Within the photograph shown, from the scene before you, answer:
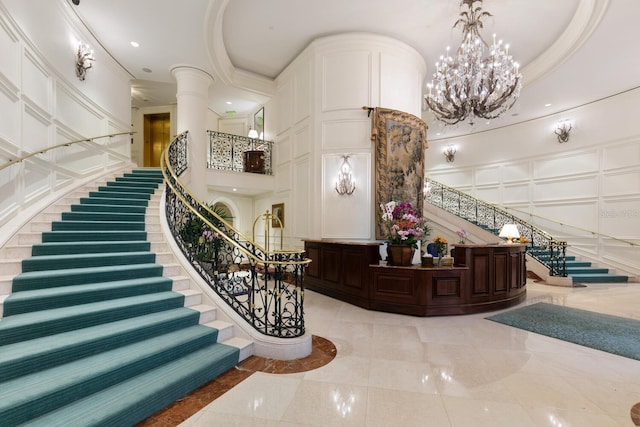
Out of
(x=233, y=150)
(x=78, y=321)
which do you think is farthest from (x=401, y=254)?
(x=233, y=150)

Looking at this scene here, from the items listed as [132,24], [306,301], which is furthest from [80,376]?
[132,24]

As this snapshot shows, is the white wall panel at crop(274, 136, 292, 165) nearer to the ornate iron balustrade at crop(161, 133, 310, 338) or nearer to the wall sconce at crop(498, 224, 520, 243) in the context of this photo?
the ornate iron balustrade at crop(161, 133, 310, 338)

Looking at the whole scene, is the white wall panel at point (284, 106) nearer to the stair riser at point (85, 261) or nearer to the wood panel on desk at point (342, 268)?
the wood panel on desk at point (342, 268)

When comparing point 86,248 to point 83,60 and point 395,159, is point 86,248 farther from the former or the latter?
point 395,159

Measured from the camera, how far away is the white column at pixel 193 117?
23.7 ft

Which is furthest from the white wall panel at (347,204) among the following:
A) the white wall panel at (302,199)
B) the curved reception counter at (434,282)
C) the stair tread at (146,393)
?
the stair tread at (146,393)

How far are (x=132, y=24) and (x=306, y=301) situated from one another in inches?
255

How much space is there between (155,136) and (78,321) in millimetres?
9671

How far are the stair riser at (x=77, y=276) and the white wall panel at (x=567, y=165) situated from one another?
11.3 metres

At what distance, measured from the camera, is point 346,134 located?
6.52 meters

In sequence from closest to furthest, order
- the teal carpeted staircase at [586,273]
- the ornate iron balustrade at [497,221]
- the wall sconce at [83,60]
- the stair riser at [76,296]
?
1. the stair riser at [76,296]
2. the wall sconce at [83,60]
3. the teal carpeted staircase at [586,273]
4. the ornate iron balustrade at [497,221]

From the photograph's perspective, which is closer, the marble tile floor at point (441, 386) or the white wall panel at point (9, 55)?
the marble tile floor at point (441, 386)

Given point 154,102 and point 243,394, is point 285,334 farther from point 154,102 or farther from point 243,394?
point 154,102

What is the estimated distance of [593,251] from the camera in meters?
8.31
